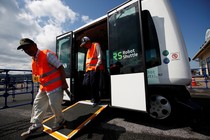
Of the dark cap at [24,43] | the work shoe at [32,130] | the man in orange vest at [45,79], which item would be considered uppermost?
the dark cap at [24,43]

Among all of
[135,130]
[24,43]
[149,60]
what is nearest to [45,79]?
[24,43]

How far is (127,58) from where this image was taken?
7.84 ft

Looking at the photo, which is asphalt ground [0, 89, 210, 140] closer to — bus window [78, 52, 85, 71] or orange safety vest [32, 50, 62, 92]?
orange safety vest [32, 50, 62, 92]

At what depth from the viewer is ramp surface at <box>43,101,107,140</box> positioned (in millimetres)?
1945

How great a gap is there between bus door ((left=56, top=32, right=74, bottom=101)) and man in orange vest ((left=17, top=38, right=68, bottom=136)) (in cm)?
143

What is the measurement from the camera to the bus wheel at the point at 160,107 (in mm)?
2174

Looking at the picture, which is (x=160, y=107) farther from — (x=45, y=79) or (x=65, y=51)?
(x=65, y=51)

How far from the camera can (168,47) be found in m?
2.12

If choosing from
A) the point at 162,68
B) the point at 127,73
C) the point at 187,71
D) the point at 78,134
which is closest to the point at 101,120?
the point at 78,134

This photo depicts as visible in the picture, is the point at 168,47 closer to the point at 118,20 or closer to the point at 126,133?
the point at 118,20

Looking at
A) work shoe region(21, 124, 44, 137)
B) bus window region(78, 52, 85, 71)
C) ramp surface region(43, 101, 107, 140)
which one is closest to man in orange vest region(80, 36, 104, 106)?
ramp surface region(43, 101, 107, 140)

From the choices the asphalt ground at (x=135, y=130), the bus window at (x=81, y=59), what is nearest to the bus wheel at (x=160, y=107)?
the asphalt ground at (x=135, y=130)

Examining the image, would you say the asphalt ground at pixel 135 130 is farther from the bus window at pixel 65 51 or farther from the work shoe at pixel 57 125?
the bus window at pixel 65 51

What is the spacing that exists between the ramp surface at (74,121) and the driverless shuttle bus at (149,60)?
2.08 feet
